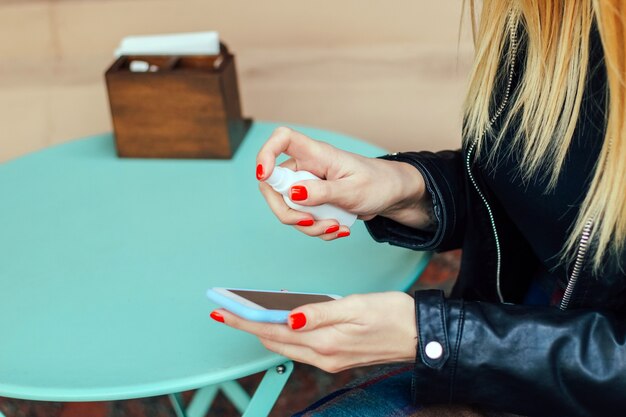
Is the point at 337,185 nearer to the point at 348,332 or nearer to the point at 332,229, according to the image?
the point at 332,229

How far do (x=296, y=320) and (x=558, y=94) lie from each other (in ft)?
1.35

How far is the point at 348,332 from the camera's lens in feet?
2.78

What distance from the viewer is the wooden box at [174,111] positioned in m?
1.39

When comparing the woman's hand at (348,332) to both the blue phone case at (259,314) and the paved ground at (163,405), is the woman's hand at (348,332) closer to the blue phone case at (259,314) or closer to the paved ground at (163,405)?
the blue phone case at (259,314)

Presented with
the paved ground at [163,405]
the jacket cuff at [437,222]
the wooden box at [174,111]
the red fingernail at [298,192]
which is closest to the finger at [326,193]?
the red fingernail at [298,192]

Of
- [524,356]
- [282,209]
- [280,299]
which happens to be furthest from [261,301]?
[524,356]

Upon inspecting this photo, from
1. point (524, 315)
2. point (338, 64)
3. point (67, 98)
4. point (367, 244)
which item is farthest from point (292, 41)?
point (524, 315)

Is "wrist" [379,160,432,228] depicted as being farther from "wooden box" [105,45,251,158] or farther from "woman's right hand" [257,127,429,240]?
"wooden box" [105,45,251,158]

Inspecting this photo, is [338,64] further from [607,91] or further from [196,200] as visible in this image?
[607,91]

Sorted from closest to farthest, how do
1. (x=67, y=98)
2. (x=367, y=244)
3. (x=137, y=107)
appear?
(x=367, y=244)
(x=137, y=107)
(x=67, y=98)

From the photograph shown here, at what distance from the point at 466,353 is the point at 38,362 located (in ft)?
1.60

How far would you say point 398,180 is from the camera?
1.05 m

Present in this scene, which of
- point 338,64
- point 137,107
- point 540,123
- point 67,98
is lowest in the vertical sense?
point 67,98

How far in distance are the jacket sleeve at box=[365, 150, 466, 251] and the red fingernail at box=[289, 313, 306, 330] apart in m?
0.31
